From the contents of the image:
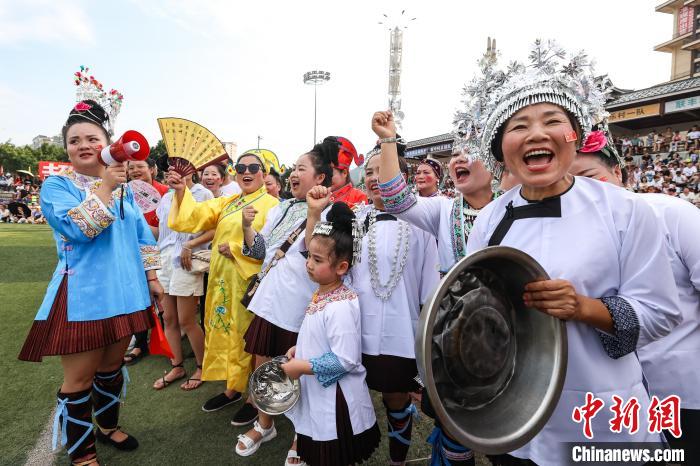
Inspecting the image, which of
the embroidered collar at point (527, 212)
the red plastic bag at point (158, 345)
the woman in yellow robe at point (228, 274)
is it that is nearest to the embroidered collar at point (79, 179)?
the woman in yellow robe at point (228, 274)

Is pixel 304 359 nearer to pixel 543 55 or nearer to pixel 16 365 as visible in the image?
pixel 543 55

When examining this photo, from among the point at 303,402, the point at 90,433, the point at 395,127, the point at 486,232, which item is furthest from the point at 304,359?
the point at 90,433

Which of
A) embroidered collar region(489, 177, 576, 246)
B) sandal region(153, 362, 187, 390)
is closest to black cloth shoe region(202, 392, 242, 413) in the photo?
sandal region(153, 362, 187, 390)

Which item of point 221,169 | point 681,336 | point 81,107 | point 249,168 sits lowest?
point 681,336

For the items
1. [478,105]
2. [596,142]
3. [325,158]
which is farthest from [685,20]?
[478,105]

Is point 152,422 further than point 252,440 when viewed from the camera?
Yes

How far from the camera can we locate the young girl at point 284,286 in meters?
2.79

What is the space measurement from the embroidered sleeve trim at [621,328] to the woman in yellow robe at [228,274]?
2.74m

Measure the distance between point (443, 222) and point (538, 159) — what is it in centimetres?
106

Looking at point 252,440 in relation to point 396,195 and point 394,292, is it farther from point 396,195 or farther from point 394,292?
point 396,195

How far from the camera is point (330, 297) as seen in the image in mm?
2223

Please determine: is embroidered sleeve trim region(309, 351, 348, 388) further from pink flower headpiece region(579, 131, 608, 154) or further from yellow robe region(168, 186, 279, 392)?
pink flower headpiece region(579, 131, 608, 154)

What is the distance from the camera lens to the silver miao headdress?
58.3 inches

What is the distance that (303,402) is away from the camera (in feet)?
7.16
